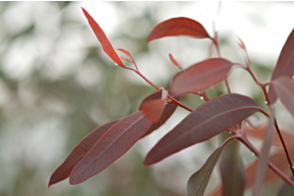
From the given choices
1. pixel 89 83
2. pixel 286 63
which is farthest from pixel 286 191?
pixel 89 83

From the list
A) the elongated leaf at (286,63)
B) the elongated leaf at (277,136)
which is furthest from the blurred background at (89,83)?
the elongated leaf at (286,63)

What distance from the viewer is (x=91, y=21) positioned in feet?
0.66

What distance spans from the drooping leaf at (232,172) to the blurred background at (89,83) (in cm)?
69

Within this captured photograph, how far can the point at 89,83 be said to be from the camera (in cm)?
112

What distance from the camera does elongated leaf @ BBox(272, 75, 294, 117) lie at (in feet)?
0.52

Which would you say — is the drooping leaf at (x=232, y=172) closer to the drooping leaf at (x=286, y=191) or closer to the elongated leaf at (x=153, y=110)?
the drooping leaf at (x=286, y=191)

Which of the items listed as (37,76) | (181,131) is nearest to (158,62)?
(37,76)

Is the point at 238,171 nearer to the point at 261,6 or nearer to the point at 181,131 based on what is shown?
the point at 181,131

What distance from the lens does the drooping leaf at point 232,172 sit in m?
0.30

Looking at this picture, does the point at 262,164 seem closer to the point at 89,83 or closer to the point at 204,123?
the point at 204,123

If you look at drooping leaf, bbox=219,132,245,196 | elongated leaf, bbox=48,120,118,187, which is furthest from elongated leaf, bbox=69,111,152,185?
drooping leaf, bbox=219,132,245,196

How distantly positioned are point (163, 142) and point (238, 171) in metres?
0.17

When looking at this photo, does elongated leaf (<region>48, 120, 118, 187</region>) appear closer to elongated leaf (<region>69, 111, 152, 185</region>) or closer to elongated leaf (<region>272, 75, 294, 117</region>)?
elongated leaf (<region>69, 111, 152, 185</region>)

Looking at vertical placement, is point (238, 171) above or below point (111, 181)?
above
